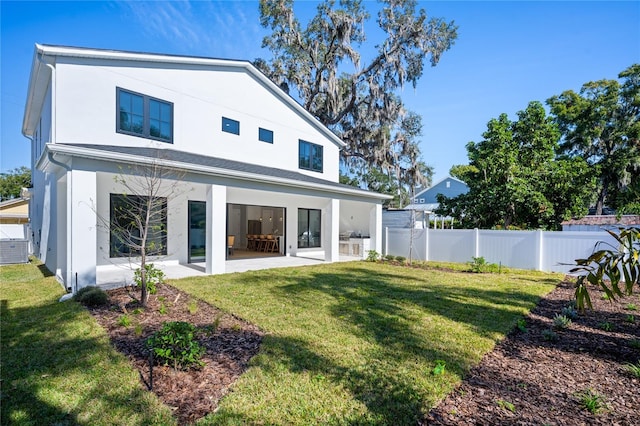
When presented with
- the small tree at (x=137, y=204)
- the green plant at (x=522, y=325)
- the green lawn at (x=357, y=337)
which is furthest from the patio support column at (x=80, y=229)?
the green plant at (x=522, y=325)

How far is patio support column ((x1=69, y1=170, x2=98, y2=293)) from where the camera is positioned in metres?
6.75

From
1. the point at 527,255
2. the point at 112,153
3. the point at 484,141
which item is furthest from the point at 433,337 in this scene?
the point at 484,141

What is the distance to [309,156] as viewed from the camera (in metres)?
15.0

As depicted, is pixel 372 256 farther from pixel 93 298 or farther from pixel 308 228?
pixel 93 298

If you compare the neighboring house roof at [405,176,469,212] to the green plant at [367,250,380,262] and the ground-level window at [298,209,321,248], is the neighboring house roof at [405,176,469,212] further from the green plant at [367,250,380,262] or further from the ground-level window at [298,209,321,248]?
the green plant at [367,250,380,262]

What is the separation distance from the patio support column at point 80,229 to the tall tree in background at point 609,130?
24621mm

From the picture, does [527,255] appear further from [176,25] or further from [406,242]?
[176,25]

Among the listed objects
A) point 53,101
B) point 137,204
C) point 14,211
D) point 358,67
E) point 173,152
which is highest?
point 358,67

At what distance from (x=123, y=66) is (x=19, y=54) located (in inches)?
191

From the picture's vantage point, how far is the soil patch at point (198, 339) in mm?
3154

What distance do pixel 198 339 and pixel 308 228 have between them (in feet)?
37.0

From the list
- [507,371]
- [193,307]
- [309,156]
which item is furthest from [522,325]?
[309,156]

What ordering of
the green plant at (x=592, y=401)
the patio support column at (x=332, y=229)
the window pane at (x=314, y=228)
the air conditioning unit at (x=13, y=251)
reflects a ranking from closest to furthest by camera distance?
the green plant at (x=592, y=401) < the air conditioning unit at (x=13, y=251) < the patio support column at (x=332, y=229) < the window pane at (x=314, y=228)

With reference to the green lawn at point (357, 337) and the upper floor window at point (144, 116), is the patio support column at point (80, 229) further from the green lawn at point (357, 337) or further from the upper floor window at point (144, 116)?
the upper floor window at point (144, 116)
